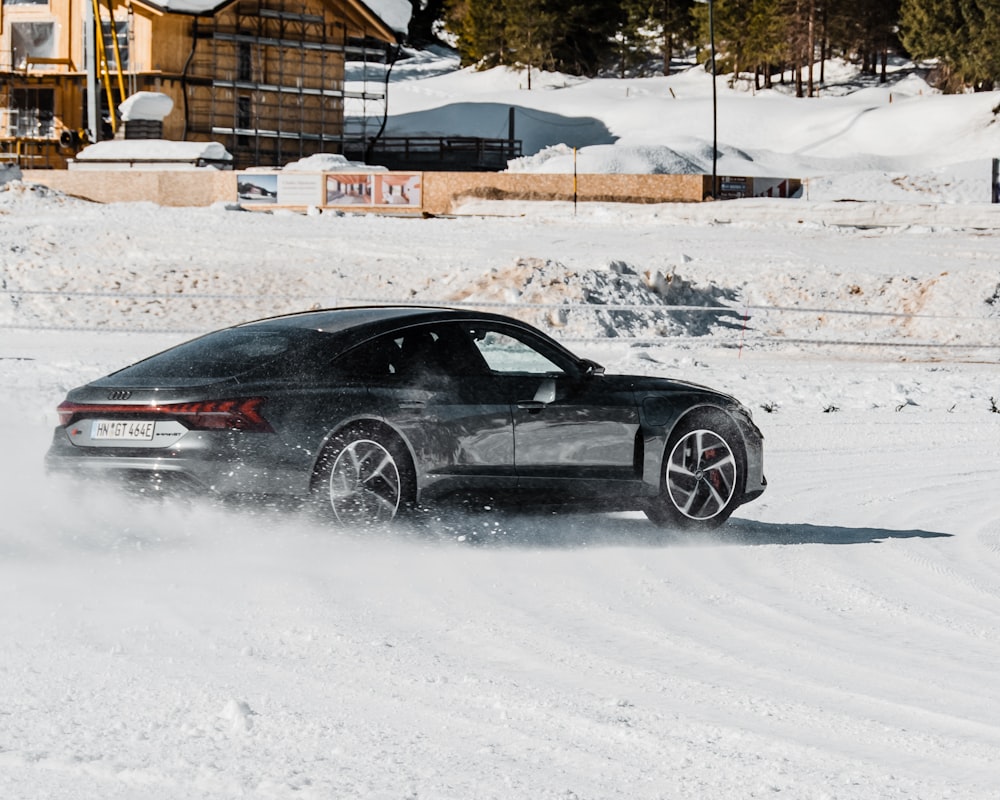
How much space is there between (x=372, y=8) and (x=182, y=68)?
29.4 feet

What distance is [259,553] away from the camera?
7848 millimetres

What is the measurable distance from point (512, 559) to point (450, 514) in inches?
24.3

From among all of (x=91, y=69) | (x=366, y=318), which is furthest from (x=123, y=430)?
(x=91, y=69)

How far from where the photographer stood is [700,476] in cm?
922

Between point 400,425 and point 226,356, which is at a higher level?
point 226,356

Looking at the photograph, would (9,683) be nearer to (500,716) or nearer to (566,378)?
(500,716)

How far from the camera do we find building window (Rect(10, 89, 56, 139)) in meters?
66.1

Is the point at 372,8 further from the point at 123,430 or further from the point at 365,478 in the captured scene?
the point at 123,430

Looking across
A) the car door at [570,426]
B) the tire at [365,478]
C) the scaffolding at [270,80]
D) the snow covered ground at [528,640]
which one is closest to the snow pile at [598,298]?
the snow covered ground at [528,640]

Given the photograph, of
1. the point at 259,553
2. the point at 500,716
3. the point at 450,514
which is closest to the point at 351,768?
the point at 500,716

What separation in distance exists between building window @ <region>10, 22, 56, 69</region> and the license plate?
2466 inches

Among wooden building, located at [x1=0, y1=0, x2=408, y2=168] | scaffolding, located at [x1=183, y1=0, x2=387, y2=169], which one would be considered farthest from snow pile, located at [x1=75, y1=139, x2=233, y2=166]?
scaffolding, located at [x1=183, y1=0, x2=387, y2=169]

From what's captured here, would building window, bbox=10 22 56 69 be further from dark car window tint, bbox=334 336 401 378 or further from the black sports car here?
dark car window tint, bbox=334 336 401 378

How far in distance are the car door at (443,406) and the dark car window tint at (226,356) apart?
1.33ft
